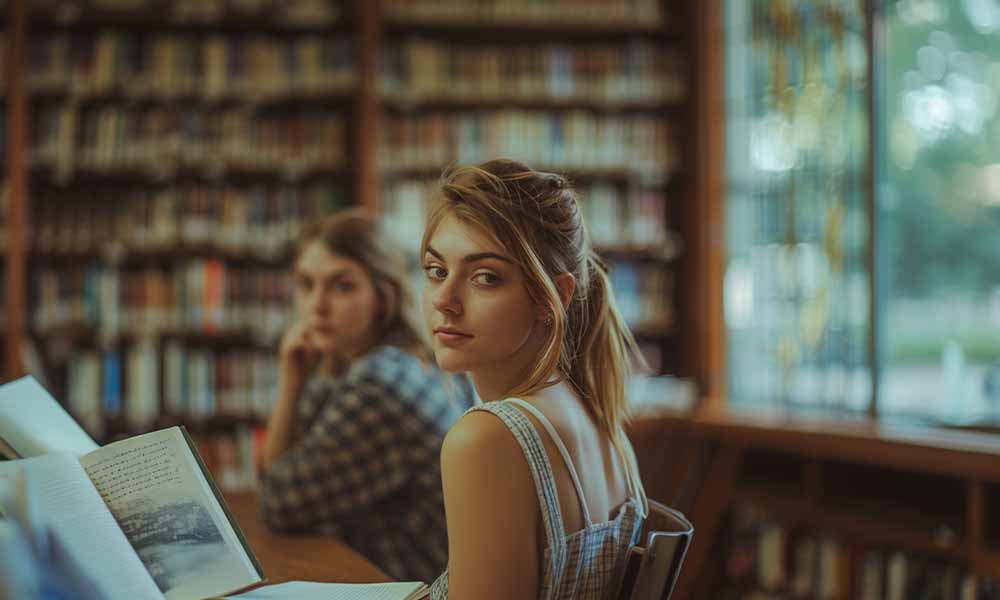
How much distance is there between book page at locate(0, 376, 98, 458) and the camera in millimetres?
1115

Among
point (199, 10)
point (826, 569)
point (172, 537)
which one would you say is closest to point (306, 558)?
point (172, 537)

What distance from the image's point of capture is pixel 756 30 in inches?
150

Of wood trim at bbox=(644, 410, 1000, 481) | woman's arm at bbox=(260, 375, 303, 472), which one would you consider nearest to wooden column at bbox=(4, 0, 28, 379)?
woman's arm at bbox=(260, 375, 303, 472)

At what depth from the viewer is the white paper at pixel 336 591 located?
41.2 inches

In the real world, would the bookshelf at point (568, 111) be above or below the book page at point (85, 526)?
above

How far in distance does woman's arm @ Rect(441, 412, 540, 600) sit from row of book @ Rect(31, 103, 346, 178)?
10.3 feet

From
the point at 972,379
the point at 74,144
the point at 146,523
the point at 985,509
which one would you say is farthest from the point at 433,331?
the point at 74,144

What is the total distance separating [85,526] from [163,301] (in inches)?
118

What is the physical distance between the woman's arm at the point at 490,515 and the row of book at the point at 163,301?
3.04m

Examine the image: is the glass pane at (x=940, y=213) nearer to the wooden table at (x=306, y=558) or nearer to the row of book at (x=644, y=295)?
the row of book at (x=644, y=295)

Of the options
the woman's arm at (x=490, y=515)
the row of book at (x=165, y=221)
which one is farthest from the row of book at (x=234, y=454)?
the woman's arm at (x=490, y=515)

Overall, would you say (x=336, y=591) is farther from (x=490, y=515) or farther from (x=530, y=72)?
(x=530, y=72)

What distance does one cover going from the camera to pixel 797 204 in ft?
11.8

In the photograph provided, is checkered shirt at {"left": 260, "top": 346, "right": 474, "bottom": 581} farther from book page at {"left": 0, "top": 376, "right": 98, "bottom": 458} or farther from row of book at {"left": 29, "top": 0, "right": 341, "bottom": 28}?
row of book at {"left": 29, "top": 0, "right": 341, "bottom": 28}
